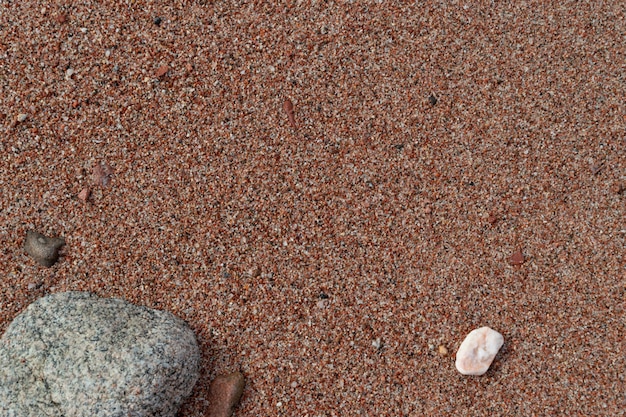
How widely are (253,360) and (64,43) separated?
1.55 meters

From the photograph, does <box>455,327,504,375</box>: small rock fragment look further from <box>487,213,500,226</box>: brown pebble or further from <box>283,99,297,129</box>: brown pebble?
<box>283,99,297,129</box>: brown pebble

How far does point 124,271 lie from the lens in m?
2.23

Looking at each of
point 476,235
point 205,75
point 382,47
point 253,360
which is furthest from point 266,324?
point 382,47

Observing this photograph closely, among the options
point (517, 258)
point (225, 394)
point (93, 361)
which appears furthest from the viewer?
point (517, 258)

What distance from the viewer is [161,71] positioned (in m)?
2.31

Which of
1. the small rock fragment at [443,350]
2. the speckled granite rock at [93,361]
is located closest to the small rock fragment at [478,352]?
the small rock fragment at [443,350]

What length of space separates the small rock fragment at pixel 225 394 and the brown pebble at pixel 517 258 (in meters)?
1.19

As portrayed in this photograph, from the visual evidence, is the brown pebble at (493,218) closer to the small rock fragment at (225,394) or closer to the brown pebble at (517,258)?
the brown pebble at (517,258)

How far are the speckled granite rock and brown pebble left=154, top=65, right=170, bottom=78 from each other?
0.97m

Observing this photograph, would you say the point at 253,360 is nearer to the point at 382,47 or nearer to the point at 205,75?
the point at 205,75

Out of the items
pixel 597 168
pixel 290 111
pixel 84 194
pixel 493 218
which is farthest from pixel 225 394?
pixel 597 168

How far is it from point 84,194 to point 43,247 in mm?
263

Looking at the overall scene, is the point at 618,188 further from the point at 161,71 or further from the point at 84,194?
the point at 84,194

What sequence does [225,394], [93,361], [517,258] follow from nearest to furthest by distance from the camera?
[93,361]
[225,394]
[517,258]
